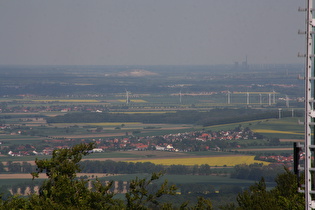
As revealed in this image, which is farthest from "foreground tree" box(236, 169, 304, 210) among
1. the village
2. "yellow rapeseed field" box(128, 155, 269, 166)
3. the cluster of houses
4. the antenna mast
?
the cluster of houses

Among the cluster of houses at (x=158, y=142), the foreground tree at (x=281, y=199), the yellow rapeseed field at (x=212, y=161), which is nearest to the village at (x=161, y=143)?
the cluster of houses at (x=158, y=142)

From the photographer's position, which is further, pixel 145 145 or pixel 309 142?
pixel 145 145

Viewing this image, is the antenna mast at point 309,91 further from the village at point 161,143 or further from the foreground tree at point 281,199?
the village at point 161,143

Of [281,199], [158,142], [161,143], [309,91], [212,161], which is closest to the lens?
[309,91]

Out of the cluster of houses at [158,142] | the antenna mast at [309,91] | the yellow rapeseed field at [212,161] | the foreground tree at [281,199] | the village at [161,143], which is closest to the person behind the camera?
the antenna mast at [309,91]

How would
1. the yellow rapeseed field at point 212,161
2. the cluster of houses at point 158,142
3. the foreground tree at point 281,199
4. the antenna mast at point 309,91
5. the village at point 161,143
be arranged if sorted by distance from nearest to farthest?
1. the antenna mast at point 309,91
2. the foreground tree at point 281,199
3. the yellow rapeseed field at point 212,161
4. the village at point 161,143
5. the cluster of houses at point 158,142

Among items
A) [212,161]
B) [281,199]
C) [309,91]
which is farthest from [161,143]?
[309,91]

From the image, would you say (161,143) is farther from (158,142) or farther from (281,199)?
(281,199)

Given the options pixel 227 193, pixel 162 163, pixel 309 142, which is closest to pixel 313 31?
pixel 309 142

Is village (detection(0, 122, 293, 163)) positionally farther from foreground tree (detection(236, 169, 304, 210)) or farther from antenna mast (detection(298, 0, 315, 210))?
antenna mast (detection(298, 0, 315, 210))

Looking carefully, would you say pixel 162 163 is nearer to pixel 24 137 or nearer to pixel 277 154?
pixel 277 154

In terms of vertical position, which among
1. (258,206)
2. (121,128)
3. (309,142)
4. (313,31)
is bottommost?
(121,128)
